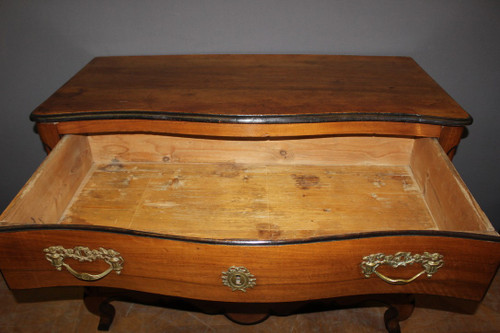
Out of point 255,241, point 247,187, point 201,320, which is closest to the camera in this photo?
point 255,241

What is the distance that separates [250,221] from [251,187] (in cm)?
13

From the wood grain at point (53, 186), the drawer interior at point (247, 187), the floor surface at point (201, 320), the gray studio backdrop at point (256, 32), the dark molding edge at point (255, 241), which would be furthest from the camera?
the floor surface at point (201, 320)

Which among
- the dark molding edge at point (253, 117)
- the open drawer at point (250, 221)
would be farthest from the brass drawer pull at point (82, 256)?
the dark molding edge at point (253, 117)

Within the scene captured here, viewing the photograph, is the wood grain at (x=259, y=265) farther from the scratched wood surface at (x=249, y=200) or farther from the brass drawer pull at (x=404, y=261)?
the scratched wood surface at (x=249, y=200)

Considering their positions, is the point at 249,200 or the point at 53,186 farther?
the point at 249,200

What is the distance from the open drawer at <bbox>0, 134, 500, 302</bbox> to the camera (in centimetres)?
59

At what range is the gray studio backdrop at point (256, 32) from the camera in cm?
95

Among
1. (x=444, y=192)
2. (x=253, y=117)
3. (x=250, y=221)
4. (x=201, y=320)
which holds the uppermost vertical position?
(x=253, y=117)

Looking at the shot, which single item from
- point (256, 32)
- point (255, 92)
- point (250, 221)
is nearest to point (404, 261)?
point (250, 221)

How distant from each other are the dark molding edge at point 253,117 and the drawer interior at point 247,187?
0.09m

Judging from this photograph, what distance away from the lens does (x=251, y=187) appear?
92 centimetres

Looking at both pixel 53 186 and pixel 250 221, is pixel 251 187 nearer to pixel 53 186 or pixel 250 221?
pixel 250 221

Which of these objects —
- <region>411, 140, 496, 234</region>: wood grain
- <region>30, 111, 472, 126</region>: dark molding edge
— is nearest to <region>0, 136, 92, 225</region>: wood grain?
<region>30, 111, 472, 126</region>: dark molding edge

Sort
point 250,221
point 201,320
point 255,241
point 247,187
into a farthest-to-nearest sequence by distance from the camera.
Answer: point 201,320
point 247,187
point 250,221
point 255,241
